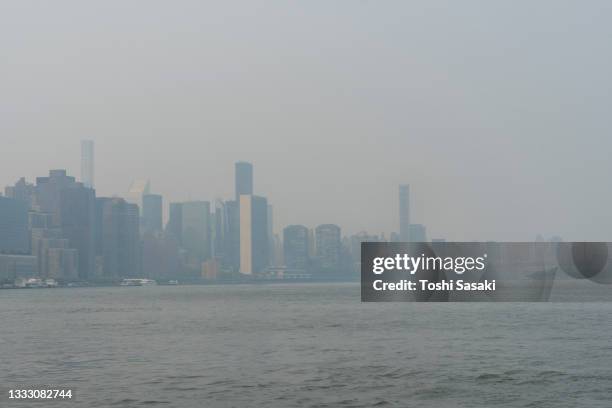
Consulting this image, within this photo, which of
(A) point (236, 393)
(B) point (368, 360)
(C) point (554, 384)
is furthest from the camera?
(B) point (368, 360)

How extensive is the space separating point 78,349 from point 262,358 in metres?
16.2

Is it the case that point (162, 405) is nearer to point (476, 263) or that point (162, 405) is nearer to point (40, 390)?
point (40, 390)

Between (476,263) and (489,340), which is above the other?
(476,263)

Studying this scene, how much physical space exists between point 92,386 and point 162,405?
7.41 m

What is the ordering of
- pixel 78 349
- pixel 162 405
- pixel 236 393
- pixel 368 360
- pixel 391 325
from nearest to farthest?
1. pixel 162 405
2. pixel 236 393
3. pixel 368 360
4. pixel 78 349
5. pixel 391 325

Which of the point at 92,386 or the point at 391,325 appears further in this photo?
the point at 391,325

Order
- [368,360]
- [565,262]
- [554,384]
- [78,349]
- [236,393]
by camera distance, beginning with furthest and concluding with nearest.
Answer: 1. [565,262]
2. [78,349]
3. [368,360]
4. [554,384]
5. [236,393]

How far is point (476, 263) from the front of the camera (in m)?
34.1

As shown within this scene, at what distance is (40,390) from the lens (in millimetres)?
40906

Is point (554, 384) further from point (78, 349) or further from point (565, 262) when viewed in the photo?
point (565, 262)

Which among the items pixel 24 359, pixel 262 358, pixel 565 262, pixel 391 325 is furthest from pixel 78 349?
pixel 565 262

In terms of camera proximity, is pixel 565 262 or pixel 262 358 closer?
pixel 262 358

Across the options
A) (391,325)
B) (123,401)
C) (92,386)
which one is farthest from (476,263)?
(391,325)

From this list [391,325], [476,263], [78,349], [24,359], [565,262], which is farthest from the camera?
[565,262]
